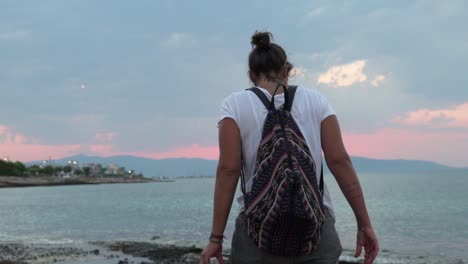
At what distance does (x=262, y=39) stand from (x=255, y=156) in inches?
24.9

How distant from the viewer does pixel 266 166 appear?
2.43 m

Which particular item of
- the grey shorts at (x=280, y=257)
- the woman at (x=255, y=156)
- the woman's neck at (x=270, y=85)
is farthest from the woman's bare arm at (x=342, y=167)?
the woman's neck at (x=270, y=85)

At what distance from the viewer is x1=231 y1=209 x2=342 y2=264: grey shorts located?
2.51 meters

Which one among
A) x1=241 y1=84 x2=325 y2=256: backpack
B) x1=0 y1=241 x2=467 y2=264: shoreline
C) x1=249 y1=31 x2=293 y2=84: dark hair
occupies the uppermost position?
x1=249 y1=31 x2=293 y2=84: dark hair

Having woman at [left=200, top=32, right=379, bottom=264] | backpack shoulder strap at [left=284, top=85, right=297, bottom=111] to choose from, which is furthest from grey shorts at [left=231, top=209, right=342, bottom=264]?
backpack shoulder strap at [left=284, top=85, right=297, bottom=111]

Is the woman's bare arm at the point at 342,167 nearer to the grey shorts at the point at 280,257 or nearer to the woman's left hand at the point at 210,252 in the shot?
the grey shorts at the point at 280,257

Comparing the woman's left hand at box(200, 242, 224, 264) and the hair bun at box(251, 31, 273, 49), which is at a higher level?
the hair bun at box(251, 31, 273, 49)

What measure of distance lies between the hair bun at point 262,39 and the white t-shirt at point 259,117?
0.25 m

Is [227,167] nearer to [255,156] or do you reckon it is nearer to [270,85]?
[255,156]

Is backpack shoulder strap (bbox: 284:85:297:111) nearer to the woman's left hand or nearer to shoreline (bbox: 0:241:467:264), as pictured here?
the woman's left hand

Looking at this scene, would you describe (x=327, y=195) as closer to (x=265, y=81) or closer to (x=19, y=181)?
(x=265, y=81)

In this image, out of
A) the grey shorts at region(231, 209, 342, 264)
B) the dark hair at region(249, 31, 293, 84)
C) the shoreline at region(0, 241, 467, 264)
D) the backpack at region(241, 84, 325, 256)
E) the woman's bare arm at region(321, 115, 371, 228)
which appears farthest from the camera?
the shoreline at region(0, 241, 467, 264)

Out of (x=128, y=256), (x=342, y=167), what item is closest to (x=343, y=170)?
(x=342, y=167)

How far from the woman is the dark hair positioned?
3 cm
